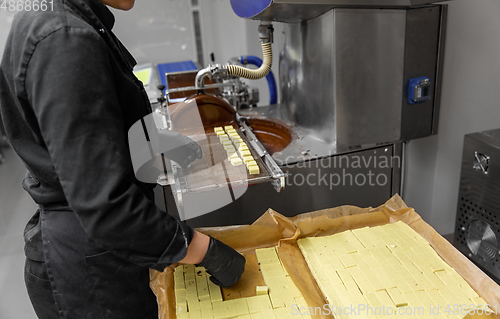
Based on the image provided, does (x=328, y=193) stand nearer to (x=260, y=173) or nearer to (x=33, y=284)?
(x=260, y=173)

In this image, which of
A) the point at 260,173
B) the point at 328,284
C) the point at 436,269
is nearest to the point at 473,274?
the point at 436,269

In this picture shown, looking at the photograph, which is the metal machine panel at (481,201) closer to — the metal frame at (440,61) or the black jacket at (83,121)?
the metal frame at (440,61)

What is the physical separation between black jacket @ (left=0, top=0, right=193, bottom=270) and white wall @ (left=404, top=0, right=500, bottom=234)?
72.7 inches

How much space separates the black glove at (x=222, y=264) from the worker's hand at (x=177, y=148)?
Answer: 47 cm

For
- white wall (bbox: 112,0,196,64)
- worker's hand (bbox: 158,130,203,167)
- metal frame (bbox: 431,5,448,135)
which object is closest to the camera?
worker's hand (bbox: 158,130,203,167)

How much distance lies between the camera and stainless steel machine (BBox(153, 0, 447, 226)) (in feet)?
5.18

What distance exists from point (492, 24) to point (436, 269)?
151cm

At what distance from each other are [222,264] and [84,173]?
0.47m

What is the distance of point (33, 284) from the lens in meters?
1.11

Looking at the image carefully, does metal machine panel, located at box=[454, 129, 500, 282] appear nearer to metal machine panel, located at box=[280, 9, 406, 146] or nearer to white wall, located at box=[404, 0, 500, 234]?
white wall, located at box=[404, 0, 500, 234]

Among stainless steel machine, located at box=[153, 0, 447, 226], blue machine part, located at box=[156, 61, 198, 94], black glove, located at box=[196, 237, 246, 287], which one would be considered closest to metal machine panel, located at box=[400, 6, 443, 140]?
stainless steel machine, located at box=[153, 0, 447, 226]

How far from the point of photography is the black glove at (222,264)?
999 mm

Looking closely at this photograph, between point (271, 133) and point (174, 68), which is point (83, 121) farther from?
point (174, 68)

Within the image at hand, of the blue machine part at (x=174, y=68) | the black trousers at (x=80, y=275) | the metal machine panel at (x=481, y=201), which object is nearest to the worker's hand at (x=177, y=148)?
the black trousers at (x=80, y=275)
